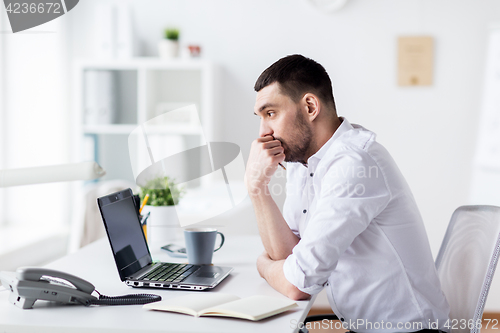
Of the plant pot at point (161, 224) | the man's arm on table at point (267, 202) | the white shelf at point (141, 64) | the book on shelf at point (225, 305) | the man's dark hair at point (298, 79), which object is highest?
the white shelf at point (141, 64)

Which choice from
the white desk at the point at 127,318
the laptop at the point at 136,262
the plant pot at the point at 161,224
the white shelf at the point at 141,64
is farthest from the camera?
the white shelf at the point at 141,64

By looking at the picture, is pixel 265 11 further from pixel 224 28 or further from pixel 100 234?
pixel 100 234

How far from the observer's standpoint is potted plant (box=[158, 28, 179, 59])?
9.36 ft

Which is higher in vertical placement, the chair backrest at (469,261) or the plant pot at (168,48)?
the plant pot at (168,48)

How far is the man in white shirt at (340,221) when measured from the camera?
1105 mm

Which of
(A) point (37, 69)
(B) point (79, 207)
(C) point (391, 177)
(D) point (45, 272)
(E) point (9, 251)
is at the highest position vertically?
(A) point (37, 69)

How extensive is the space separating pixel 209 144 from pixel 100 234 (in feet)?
2.97

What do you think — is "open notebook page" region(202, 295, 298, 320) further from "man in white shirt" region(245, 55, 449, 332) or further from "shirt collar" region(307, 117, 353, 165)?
"shirt collar" region(307, 117, 353, 165)

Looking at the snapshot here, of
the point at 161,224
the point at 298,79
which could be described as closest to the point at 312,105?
the point at 298,79

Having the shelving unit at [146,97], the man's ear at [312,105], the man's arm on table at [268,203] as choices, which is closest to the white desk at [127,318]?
the man's arm on table at [268,203]

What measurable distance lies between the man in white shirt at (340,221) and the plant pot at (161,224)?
0.47 metres

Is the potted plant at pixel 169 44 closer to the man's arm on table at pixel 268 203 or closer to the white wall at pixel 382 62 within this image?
the white wall at pixel 382 62

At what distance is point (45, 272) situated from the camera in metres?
0.99

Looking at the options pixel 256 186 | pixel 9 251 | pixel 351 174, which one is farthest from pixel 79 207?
pixel 351 174
